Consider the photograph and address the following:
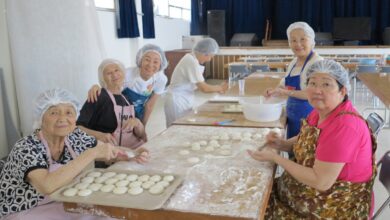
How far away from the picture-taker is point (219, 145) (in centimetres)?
195

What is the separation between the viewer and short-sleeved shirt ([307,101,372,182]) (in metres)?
1.40

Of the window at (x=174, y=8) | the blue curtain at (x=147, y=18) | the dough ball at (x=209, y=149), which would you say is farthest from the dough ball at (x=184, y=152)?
the window at (x=174, y=8)

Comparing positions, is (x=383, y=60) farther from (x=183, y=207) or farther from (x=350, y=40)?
(x=183, y=207)

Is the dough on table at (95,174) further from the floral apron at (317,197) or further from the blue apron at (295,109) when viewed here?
the blue apron at (295,109)

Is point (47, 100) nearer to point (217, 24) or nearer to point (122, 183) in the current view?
point (122, 183)

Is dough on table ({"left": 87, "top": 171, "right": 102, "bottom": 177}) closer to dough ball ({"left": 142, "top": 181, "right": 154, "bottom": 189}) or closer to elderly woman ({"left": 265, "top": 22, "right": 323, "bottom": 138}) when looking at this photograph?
dough ball ({"left": 142, "top": 181, "right": 154, "bottom": 189})

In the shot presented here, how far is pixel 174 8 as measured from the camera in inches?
401

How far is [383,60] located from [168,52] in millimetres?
4777

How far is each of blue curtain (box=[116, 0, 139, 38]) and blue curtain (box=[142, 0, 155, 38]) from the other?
0.65 m

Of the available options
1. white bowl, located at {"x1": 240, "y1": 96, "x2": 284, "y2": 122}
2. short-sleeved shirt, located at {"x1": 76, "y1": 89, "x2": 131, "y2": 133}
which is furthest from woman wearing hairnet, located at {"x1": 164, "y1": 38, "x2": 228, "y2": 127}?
short-sleeved shirt, located at {"x1": 76, "y1": 89, "x2": 131, "y2": 133}

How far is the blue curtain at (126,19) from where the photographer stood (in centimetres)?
670

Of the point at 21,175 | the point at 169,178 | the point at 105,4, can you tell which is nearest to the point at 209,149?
the point at 169,178

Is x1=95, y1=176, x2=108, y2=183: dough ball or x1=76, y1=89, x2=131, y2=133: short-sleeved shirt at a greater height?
x1=76, y1=89, x2=131, y2=133: short-sleeved shirt

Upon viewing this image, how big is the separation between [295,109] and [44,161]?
1691mm
